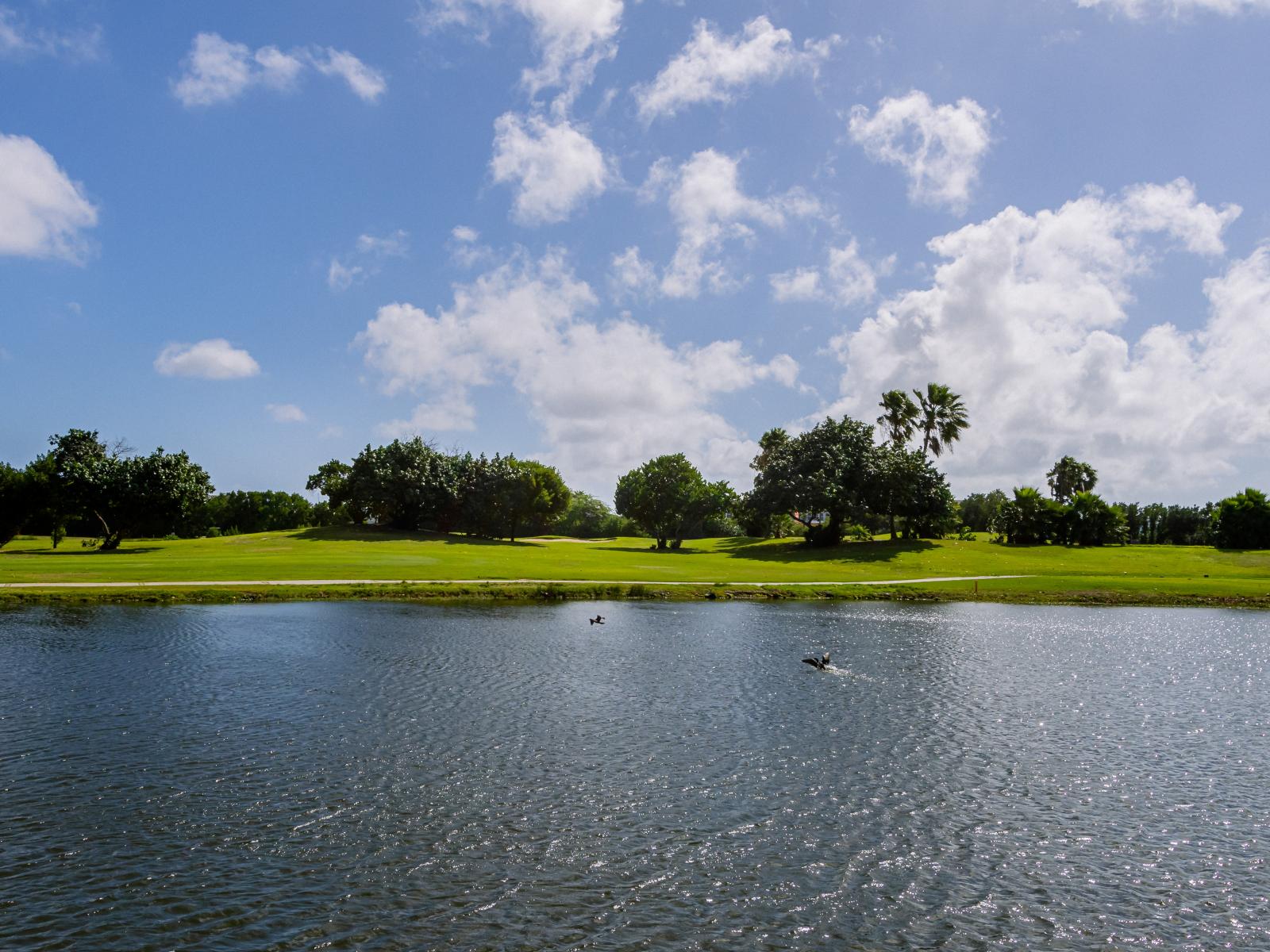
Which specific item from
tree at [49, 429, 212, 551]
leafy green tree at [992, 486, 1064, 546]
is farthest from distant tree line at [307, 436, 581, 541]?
leafy green tree at [992, 486, 1064, 546]

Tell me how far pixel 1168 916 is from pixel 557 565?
217 ft

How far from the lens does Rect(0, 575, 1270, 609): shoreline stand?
4869 cm

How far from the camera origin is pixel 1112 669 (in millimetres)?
33500

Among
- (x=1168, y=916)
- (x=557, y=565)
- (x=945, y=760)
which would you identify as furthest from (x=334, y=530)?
(x=1168, y=916)

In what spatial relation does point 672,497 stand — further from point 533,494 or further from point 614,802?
point 614,802

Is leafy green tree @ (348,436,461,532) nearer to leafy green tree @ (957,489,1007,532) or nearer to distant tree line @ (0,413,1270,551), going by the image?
distant tree line @ (0,413,1270,551)

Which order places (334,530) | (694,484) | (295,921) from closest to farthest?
(295,921)
(334,530)
(694,484)

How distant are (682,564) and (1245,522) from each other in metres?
71.9

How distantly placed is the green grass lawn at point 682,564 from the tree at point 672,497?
1220cm

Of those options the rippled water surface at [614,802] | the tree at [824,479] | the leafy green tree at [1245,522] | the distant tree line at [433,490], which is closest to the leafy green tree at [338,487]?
the distant tree line at [433,490]

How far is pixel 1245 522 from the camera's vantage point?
100 metres

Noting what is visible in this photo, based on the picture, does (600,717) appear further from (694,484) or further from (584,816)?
(694,484)

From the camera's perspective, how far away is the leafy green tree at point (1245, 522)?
99250 millimetres

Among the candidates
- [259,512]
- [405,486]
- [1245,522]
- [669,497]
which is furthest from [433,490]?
[1245,522]
